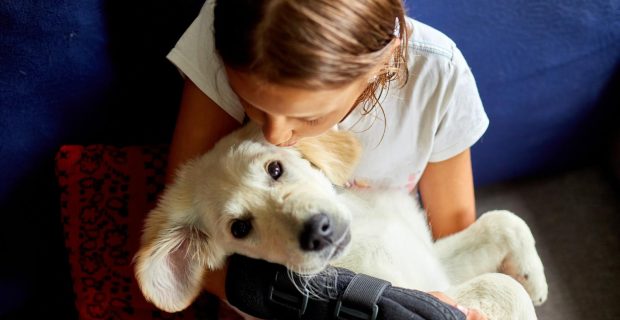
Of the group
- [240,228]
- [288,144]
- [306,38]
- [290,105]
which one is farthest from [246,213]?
[306,38]

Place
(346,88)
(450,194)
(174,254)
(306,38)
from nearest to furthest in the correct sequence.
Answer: (306,38), (346,88), (174,254), (450,194)

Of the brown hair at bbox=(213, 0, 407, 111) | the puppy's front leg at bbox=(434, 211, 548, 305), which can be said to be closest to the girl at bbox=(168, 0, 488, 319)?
the brown hair at bbox=(213, 0, 407, 111)

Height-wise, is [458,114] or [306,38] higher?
[306,38]

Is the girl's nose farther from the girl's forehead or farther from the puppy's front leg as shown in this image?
the puppy's front leg

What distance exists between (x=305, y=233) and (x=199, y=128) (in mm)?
388

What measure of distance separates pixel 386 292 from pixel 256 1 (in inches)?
20.5

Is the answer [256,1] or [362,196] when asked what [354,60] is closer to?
[256,1]

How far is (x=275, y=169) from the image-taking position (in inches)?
45.6

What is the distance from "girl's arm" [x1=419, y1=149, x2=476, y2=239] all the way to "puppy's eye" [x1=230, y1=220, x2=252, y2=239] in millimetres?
561

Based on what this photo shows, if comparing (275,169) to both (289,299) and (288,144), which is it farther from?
(289,299)

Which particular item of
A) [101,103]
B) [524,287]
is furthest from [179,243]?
[524,287]

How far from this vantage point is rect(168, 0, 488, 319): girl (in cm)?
88

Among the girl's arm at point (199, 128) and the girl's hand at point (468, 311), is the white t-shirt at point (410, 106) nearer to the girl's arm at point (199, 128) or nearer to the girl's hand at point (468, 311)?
the girl's arm at point (199, 128)

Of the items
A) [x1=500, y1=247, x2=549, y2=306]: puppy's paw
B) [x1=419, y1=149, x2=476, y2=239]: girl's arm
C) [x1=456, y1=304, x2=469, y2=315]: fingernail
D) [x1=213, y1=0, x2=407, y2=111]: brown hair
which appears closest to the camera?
[x1=213, y1=0, x2=407, y2=111]: brown hair
